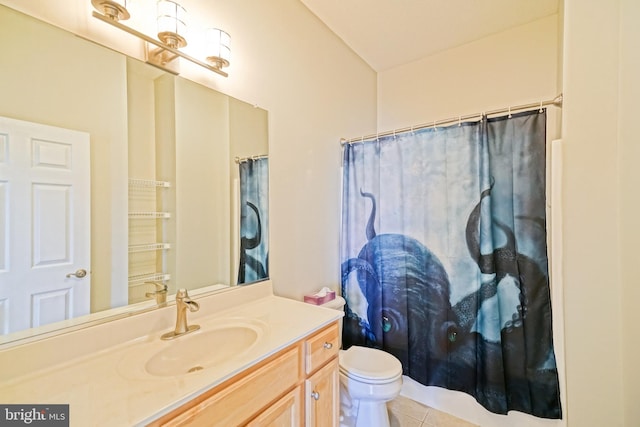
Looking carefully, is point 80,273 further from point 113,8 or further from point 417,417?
point 417,417

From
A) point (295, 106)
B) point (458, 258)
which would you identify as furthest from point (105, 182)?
point (458, 258)

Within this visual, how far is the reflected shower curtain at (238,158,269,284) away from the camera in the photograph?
1.51 metres

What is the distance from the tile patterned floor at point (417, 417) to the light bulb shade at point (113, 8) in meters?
2.53

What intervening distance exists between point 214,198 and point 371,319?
4.90ft

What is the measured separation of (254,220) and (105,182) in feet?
2.34

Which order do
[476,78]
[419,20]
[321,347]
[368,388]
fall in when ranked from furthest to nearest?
[476,78]
[419,20]
[368,388]
[321,347]

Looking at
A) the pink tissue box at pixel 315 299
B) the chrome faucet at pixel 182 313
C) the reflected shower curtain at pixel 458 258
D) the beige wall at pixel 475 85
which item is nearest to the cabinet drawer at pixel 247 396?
the chrome faucet at pixel 182 313

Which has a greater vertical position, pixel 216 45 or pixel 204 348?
pixel 216 45

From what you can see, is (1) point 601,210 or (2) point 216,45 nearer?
(1) point 601,210

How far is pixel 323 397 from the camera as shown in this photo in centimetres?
Answer: 119

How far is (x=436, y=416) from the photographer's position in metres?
1.81

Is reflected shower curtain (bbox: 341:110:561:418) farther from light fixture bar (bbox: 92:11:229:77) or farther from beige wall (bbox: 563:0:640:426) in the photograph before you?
light fixture bar (bbox: 92:11:229:77)

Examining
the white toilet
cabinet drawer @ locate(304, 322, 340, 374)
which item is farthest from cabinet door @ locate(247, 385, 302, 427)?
the white toilet

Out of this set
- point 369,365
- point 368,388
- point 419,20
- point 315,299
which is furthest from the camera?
point 419,20
